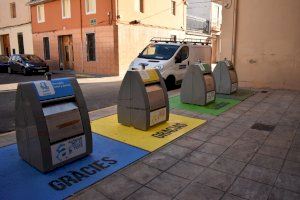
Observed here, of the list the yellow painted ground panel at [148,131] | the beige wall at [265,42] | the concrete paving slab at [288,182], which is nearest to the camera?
the concrete paving slab at [288,182]

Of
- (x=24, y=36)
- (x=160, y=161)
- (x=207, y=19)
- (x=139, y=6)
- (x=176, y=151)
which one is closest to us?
(x=160, y=161)

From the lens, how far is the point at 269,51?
36.6 feet

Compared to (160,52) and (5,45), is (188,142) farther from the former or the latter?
(5,45)

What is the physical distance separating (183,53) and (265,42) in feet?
11.3

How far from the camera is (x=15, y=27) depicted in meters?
26.3

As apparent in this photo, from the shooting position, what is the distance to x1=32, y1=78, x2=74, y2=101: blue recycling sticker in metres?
3.67

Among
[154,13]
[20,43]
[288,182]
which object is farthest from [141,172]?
[20,43]

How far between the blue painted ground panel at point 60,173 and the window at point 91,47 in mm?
15493

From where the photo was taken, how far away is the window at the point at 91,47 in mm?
19381

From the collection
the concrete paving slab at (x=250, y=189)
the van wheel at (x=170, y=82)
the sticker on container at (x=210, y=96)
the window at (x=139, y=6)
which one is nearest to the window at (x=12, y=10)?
the window at (x=139, y=6)

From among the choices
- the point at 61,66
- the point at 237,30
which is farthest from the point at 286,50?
the point at 61,66

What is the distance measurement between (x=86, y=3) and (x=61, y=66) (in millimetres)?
5734

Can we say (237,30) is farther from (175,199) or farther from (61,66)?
(61,66)

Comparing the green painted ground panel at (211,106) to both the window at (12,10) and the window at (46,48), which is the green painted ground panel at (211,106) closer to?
the window at (46,48)
